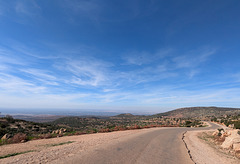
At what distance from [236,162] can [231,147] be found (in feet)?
13.6

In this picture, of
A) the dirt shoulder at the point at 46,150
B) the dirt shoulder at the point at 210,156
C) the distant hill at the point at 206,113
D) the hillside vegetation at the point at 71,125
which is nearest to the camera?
the dirt shoulder at the point at 46,150

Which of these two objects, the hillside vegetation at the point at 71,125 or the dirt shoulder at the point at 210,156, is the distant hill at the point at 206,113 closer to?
the hillside vegetation at the point at 71,125

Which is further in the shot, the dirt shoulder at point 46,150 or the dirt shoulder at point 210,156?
the dirt shoulder at point 210,156

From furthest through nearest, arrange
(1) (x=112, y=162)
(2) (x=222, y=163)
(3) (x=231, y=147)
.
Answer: (3) (x=231, y=147)
(2) (x=222, y=163)
(1) (x=112, y=162)

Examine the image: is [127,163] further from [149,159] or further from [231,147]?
[231,147]

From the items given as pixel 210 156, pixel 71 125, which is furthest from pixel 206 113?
pixel 210 156

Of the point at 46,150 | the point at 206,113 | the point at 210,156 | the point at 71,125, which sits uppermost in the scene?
the point at 206,113

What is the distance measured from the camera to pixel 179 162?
664 centimetres

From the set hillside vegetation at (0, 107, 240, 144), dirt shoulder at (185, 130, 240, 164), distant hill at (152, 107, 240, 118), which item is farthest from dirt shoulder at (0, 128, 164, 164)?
distant hill at (152, 107, 240, 118)

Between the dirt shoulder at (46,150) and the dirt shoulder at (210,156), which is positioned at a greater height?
the dirt shoulder at (46,150)

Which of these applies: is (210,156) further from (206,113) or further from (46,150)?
(206,113)

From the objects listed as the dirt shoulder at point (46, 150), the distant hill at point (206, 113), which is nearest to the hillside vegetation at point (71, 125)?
the dirt shoulder at point (46, 150)

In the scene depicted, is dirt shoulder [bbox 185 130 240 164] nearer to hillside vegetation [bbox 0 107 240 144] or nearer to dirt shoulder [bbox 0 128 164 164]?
dirt shoulder [bbox 0 128 164 164]

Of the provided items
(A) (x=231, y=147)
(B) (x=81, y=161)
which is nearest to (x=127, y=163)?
(B) (x=81, y=161)
